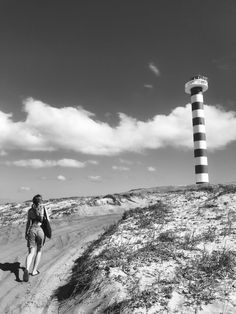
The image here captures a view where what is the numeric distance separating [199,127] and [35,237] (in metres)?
35.5

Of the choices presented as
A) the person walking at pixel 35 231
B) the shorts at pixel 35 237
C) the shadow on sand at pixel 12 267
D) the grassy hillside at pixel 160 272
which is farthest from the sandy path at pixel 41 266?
the shorts at pixel 35 237

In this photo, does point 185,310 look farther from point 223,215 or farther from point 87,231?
point 87,231

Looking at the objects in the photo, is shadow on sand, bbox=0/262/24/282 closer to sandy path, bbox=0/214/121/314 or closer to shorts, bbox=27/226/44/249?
sandy path, bbox=0/214/121/314

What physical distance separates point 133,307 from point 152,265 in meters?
2.10

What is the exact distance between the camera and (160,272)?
7430 millimetres

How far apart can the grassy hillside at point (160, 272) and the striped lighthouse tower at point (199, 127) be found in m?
29.1

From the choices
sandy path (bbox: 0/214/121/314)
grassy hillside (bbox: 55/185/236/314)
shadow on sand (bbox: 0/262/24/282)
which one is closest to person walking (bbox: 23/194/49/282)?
sandy path (bbox: 0/214/121/314)

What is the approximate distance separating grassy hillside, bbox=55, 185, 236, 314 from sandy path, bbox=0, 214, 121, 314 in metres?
0.41

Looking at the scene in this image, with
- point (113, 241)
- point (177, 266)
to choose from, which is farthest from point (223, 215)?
point (177, 266)

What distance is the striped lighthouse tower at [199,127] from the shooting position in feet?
134

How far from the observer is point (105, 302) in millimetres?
6469

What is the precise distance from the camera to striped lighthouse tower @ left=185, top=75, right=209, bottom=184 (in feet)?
134

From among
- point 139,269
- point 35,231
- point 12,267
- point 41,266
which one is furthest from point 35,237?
point 139,269

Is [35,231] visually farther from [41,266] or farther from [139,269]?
[139,269]
